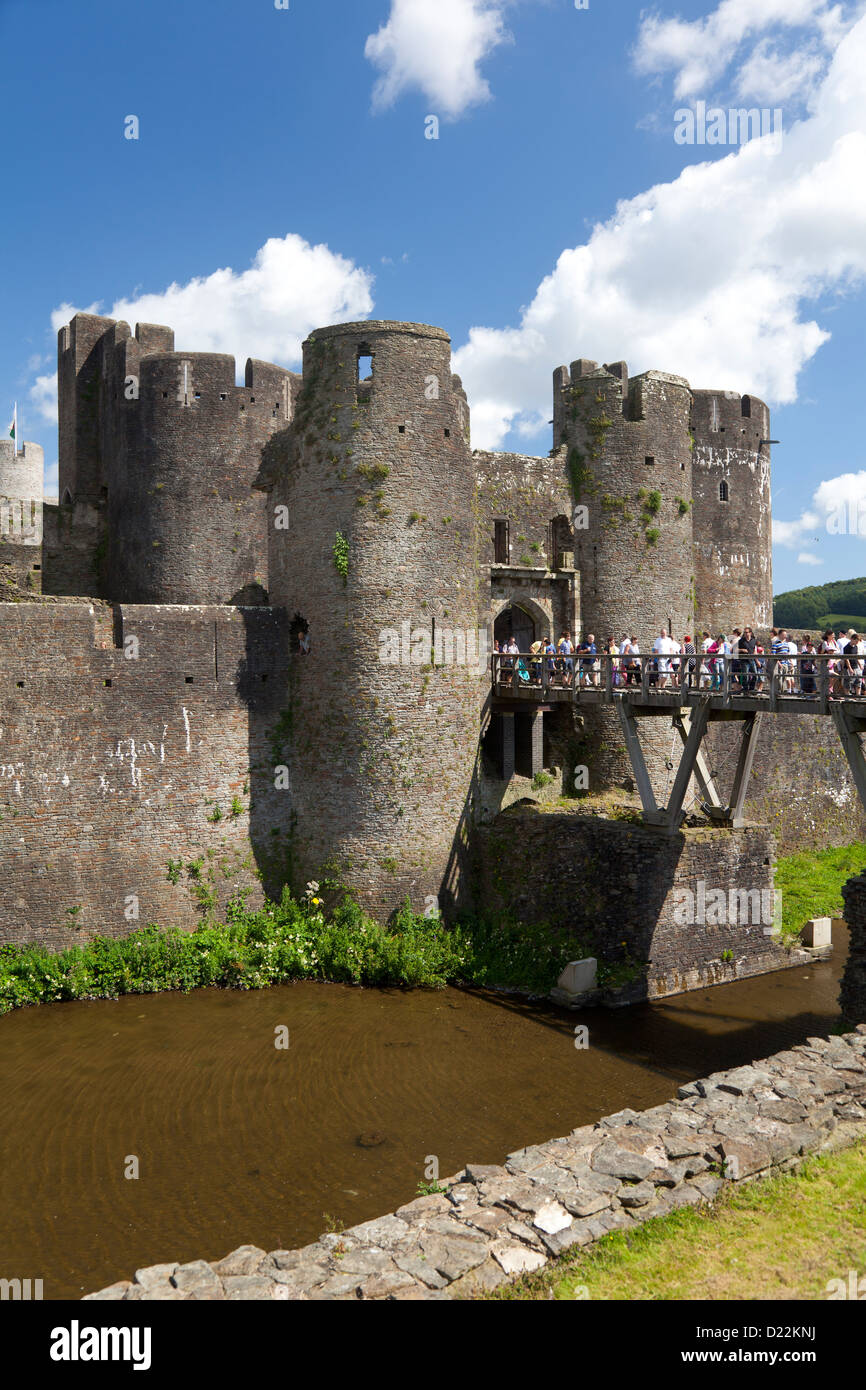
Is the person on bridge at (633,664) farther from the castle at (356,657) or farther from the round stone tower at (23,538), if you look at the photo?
the round stone tower at (23,538)

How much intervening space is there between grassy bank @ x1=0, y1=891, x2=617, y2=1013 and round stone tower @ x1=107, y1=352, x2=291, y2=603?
11651 mm

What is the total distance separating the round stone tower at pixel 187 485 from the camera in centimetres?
2833

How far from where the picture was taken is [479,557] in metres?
23.7

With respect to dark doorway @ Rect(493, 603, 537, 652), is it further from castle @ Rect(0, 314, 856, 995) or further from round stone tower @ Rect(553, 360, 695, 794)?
round stone tower @ Rect(553, 360, 695, 794)

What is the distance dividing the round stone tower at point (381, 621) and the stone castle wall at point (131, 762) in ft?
3.91

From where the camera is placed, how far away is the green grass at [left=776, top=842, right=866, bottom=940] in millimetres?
23516

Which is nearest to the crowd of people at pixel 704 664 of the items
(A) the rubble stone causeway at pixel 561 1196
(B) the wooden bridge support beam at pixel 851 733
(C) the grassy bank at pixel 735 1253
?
(B) the wooden bridge support beam at pixel 851 733

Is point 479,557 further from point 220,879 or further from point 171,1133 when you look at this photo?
point 171,1133

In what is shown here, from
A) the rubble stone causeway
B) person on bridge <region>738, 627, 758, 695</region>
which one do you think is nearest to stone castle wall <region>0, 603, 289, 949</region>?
person on bridge <region>738, 627, 758, 695</region>

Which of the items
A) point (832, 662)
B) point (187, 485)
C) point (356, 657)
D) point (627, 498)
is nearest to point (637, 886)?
point (832, 662)

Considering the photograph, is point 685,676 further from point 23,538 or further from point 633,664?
point 23,538

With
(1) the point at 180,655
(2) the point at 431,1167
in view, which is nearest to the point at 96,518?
(1) the point at 180,655

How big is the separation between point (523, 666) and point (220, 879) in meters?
8.51
